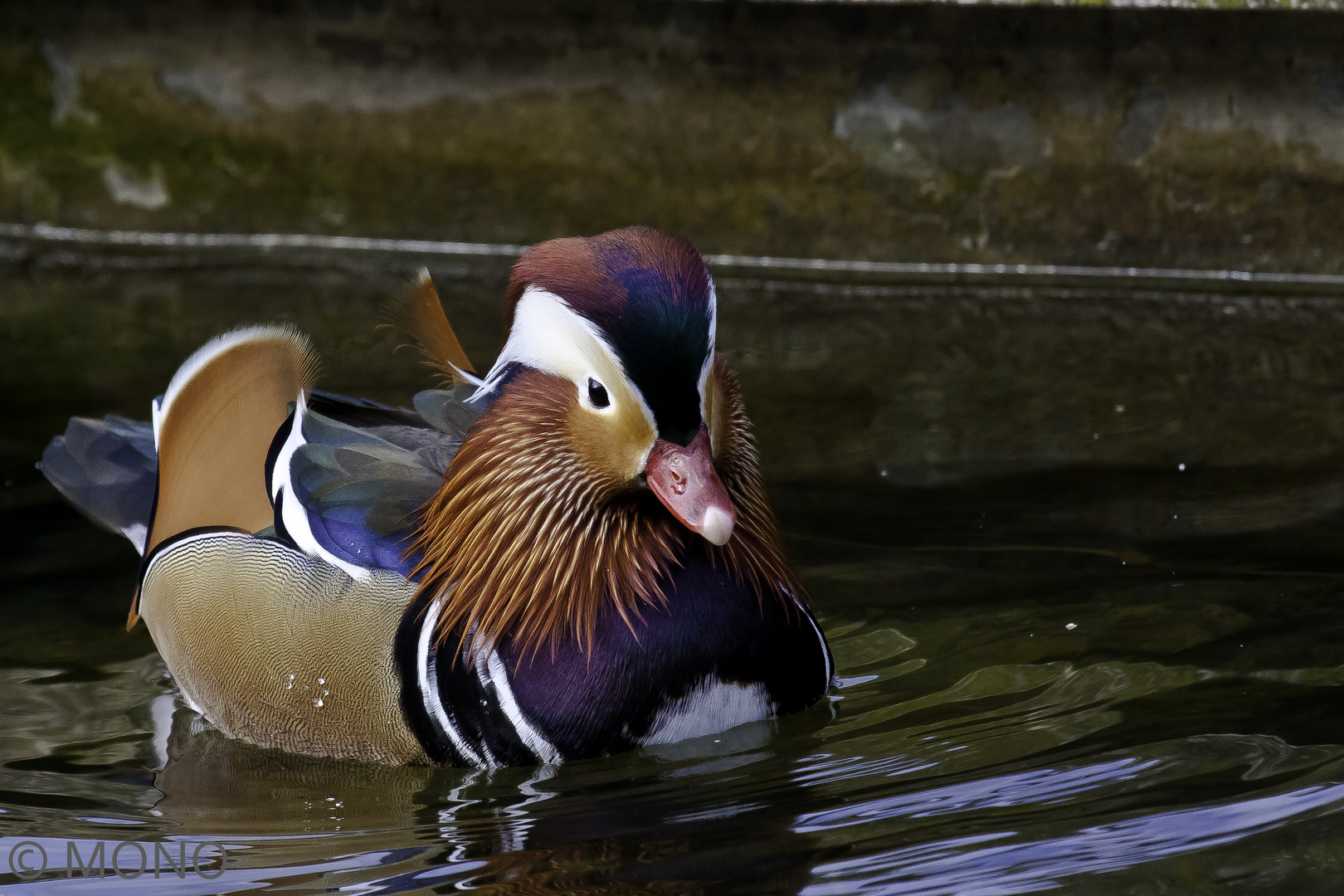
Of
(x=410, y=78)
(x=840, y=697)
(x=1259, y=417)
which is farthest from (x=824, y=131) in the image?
(x=840, y=697)

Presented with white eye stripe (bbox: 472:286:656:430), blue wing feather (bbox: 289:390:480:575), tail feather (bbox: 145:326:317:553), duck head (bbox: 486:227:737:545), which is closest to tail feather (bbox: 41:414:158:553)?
tail feather (bbox: 145:326:317:553)

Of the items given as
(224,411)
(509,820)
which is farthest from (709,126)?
(509,820)

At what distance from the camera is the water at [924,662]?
8.27 feet

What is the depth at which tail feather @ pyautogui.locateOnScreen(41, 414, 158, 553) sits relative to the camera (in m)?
3.54

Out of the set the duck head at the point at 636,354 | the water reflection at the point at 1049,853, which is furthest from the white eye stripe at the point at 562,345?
the water reflection at the point at 1049,853

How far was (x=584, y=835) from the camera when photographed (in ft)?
8.55

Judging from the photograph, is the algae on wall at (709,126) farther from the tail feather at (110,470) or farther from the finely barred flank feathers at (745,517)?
the finely barred flank feathers at (745,517)

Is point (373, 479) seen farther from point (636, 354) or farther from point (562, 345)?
point (636, 354)

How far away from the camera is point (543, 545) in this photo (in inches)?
112

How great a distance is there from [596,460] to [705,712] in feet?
1.59

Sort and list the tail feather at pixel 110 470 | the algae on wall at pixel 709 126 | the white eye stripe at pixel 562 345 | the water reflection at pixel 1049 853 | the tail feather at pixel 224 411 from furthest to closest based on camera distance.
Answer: the algae on wall at pixel 709 126, the tail feather at pixel 110 470, the tail feather at pixel 224 411, the white eye stripe at pixel 562 345, the water reflection at pixel 1049 853

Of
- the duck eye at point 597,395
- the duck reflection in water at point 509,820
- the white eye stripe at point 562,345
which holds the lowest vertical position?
the duck reflection in water at point 509,820

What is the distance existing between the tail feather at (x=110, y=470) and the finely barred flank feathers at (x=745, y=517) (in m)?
1.36

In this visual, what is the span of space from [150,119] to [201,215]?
0.47m
